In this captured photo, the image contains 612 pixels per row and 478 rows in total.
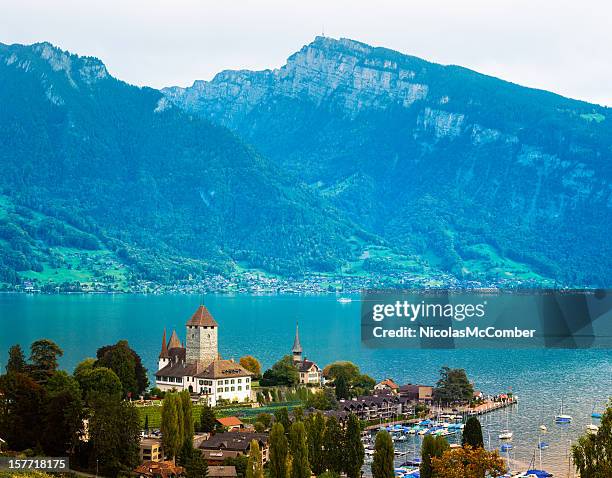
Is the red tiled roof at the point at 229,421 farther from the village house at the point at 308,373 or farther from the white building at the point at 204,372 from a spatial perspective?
the village house at the point at 308,373

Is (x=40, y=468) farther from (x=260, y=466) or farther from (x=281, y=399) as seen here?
(x=281, y=399)

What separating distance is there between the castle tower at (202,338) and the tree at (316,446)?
28503 mm

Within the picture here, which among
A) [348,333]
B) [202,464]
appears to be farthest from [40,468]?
[348,333]

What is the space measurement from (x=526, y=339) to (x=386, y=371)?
223ft

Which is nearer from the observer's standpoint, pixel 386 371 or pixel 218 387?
pixel 218 387

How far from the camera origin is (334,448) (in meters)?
66.2

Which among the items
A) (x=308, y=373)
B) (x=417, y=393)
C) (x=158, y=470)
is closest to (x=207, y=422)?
(x=158, y=470)

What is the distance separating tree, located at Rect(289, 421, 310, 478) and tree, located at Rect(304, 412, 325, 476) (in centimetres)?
296

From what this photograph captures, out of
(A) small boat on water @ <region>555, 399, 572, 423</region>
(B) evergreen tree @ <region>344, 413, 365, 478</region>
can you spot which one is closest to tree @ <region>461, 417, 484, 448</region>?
(B) evergreen tree @ <region>344, 413, 365, 478</region>

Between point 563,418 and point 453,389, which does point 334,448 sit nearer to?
point 563,418

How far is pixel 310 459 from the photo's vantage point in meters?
66.4

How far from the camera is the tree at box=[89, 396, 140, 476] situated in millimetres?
60406

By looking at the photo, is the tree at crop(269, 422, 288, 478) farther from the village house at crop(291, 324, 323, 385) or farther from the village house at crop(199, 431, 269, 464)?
the village house at crop(291, 324, 323, 385)

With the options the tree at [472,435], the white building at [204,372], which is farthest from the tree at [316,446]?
the white building at [204,372]
